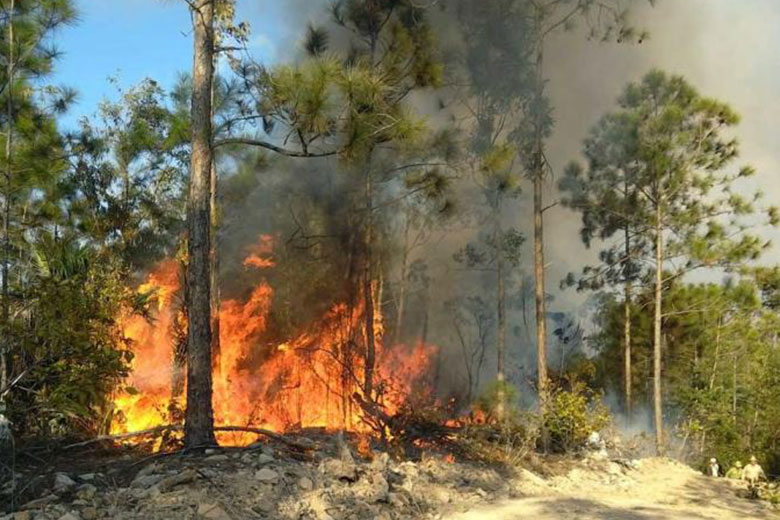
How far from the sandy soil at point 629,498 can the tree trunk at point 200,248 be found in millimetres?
3506

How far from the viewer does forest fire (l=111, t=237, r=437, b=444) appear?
1407cm

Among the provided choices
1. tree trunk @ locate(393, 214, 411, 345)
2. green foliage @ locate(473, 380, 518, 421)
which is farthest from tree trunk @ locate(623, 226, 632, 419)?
green foliage @ locate(473, 380, 518, 421)

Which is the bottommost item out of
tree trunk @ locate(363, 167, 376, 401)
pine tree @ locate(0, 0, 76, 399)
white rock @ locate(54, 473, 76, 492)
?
white rock @ locate(54, 473, 76, 492)

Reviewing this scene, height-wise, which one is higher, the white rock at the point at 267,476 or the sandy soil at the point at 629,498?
the white rock at the point at 267,476

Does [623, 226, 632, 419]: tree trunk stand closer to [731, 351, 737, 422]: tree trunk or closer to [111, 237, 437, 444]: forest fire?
[731, 351, 737, 422]: tree trunk

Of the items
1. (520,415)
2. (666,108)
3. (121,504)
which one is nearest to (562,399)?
(520,415)

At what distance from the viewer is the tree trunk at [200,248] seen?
28.5 ft

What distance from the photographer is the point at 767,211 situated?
20172 millimetres

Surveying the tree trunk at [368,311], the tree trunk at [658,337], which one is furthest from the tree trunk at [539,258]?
the tree trunk at [658,337]

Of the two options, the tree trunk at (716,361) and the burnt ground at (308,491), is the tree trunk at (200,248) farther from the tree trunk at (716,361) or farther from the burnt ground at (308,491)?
the tree trunk at (716,361)

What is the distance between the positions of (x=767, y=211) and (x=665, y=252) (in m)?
3.29

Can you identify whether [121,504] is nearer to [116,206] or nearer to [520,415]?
[520,415]

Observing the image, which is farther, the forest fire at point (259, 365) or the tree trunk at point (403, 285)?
the tree trunk at point (403, 285)

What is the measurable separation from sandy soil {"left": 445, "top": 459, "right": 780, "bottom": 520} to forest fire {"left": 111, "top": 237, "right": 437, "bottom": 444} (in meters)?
3.82
